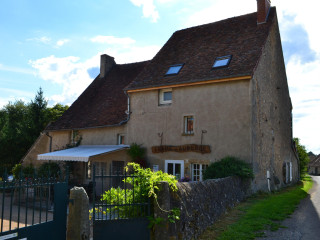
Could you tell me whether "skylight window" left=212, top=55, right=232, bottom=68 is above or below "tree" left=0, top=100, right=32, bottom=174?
above

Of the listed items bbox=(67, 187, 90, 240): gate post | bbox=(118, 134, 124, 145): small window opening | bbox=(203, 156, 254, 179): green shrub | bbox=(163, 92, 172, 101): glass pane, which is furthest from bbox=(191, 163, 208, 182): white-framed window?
bbox=(67, 187, 90, 240): gate post

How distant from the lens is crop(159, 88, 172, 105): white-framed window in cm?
1745

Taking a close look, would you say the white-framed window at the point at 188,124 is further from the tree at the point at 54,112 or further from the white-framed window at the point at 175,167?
the tree at the point at 54,112

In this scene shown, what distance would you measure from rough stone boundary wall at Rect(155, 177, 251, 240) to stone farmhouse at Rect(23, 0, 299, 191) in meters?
4.37

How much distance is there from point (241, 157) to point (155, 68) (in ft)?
26.3

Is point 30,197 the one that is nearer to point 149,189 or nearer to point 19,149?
point 149,189

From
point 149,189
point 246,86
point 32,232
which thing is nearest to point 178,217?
point 149,189

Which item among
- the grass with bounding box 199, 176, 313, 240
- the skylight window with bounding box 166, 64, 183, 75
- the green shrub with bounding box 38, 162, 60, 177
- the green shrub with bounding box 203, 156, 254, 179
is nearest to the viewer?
the grass with bounding box 199, 176, 313, 240

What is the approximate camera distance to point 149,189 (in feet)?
23.3

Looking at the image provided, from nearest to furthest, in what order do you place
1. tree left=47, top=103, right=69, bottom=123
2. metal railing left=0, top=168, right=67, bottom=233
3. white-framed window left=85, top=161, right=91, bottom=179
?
metal railing left=0, top=168, right=67, bottom=233
white-framed window left=85, top=161, right=91, bottom=179
tree left=47, top=103, right=69, bottom=123

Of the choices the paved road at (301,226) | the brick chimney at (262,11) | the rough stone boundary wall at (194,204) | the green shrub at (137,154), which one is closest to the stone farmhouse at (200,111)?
the brick chimney at (262,11)

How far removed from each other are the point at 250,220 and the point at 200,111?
24.8 ft

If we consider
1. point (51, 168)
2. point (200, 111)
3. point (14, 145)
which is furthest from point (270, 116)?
point (14, 145)

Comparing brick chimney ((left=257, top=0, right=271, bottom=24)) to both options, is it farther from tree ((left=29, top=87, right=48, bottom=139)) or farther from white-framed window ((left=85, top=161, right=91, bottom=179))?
tree ((left=29, top=87, right=48, bottom=139))
